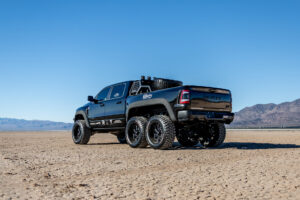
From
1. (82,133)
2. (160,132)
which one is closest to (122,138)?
(82,133)

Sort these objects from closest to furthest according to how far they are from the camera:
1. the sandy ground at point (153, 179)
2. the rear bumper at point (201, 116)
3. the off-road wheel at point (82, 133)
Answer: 1. the sandy ground at point (153, 179)
2. the rear bumper at point (201, 116)
3. the off-road wheel at point (82, 133)

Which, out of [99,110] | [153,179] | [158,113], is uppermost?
[99,110]

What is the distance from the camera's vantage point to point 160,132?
7699 mm

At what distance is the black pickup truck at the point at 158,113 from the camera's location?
7.23 metres

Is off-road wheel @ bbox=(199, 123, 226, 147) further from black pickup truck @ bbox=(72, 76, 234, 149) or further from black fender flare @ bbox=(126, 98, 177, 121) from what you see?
black fender flare @ bbox=(126, 98, 177, 121)

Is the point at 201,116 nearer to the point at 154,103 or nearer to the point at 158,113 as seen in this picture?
the point at 154,103

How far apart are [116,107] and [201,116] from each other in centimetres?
311

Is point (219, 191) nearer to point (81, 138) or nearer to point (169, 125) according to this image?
point (169, 125)

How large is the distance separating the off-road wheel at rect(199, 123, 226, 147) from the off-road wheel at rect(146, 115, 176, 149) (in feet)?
6.06

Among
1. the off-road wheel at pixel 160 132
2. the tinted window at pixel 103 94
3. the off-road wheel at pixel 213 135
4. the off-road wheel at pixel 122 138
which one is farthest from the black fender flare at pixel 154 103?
the off-road wheel at pixel 122 138

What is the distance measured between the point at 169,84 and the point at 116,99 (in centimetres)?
176

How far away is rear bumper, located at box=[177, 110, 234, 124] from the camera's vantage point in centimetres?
696

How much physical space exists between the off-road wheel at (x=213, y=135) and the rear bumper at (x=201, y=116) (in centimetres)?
73

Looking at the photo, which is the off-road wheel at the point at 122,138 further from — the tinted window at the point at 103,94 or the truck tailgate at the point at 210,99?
the truck tailgate at the point at 210,99
